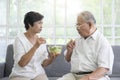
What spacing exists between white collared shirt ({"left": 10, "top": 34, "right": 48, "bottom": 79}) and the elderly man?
0.31 meters

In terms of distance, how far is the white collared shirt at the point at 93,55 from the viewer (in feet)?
7.67

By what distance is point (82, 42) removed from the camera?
2.51m

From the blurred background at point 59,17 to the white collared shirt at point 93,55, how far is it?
1.47m

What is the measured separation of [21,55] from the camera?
99.3 inches

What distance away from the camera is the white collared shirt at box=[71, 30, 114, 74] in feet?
7.67

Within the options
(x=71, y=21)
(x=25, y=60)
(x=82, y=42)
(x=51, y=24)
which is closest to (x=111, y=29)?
(x=71, y=21)

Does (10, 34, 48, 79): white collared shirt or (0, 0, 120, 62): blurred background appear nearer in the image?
(10, 34, 48, 79): white collared shirt

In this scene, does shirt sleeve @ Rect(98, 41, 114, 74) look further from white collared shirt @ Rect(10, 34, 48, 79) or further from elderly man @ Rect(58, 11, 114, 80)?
white collared shirt @ Rect(10, 34, 48, 79)

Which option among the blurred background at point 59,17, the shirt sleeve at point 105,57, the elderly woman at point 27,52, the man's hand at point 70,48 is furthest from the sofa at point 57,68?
the shirt sleeve at point 105,57

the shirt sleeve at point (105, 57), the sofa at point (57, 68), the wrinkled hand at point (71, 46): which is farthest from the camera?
the sofa at point (57, 68)

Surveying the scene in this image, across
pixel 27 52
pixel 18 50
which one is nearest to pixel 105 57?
pixel 27 52

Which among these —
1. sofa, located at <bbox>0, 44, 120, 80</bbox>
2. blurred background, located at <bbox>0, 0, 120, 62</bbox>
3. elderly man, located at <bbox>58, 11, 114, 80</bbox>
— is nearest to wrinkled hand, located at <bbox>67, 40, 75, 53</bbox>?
elderly man, located at <bbox>58, 11, 114, 80</bbox>

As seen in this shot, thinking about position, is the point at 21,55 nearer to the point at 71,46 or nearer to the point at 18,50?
the point at 18,50

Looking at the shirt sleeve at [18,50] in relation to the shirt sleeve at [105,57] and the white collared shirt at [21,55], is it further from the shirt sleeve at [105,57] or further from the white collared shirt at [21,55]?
the shirt sleeve at [105,57]
